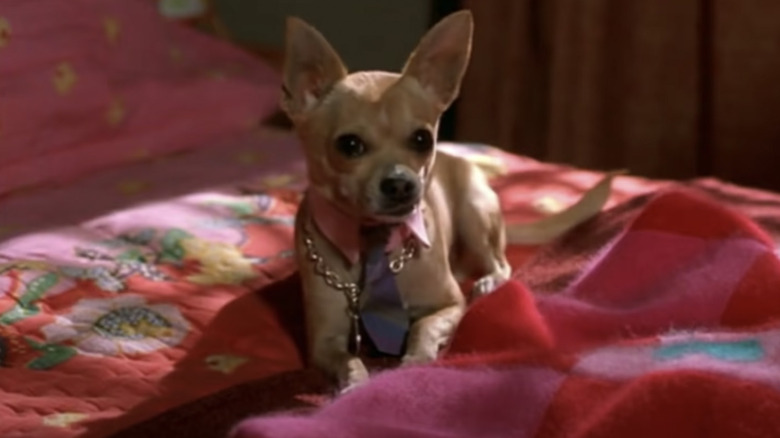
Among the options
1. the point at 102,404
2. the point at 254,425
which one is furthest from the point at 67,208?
the point at 254,425

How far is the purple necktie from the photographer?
1510 millimetres

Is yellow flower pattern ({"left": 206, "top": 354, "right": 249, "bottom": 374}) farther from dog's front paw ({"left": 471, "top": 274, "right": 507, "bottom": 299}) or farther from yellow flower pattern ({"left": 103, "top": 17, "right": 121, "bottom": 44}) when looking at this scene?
yellow flower pattern ({"left": 103, "top": 17, "right": 121, "bottom": 44})

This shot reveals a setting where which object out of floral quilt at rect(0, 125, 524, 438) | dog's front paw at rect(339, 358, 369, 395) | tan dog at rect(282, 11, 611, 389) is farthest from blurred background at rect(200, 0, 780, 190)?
dog's front paw at rect(339, 358, 369, 395)

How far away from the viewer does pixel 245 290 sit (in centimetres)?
172

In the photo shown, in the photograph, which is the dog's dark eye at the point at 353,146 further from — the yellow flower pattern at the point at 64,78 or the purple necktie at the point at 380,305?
the yellow flower pattern at the point at 64,78

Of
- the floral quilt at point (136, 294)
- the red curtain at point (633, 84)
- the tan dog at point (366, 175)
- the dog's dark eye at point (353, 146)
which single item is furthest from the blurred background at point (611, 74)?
the dog's dark eye at point (353, 146)

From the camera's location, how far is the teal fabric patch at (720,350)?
1.22 meters

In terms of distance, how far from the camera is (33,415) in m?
1.33

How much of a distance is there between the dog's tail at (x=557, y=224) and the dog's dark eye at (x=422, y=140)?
444mm

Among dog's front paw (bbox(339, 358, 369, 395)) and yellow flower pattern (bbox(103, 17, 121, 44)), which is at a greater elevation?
yellow flower pattern (bbox(103, 17, 121, 44))

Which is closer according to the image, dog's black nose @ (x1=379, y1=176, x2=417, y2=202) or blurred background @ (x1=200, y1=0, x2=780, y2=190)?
dog's black nose @ (x1=379, y1=176, x2=417, y2=202)

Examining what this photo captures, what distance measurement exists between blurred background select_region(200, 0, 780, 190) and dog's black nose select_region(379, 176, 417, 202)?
164 cm

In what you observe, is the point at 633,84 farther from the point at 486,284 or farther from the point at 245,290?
the point at 245,290

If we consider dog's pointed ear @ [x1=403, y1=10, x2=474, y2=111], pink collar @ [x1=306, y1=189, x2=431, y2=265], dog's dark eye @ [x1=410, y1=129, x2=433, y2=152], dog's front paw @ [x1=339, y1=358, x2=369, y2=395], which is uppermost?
dog's pointed ear @ [x1=403, y1=10, x2=474, y2=111]
